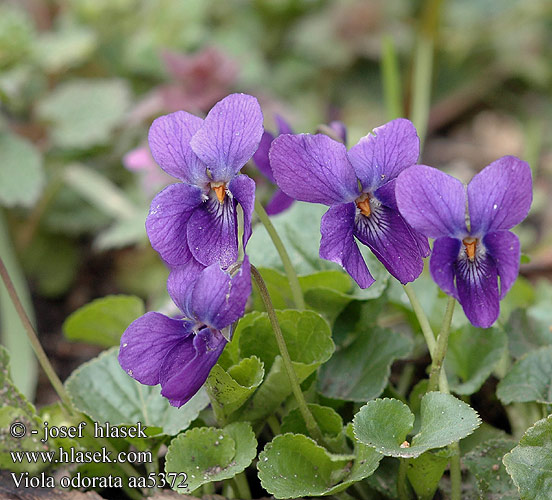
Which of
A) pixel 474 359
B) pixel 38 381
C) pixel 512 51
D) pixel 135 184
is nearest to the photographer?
pixel 474 359

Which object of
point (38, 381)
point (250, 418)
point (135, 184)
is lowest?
point (38, 381)

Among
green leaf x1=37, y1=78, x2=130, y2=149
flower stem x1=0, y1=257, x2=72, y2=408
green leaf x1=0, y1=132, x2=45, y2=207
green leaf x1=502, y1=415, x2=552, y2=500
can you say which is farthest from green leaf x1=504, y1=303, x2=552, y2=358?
green leaf x1=37, y1=78, x2=130, y2=149

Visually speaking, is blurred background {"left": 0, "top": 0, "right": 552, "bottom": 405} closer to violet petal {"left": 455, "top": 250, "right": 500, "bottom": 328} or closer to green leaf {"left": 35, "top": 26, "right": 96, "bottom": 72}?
green leaf {"left": 35, "top": 26, "right": 96, "bottom": 72}

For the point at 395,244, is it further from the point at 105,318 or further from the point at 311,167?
the point at 105,318

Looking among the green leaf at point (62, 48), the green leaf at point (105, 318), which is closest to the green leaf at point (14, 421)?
the green leaf at point (105, 318)

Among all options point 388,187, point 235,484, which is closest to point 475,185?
point 388,187

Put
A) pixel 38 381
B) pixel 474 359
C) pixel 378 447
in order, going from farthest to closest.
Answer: pixel 38 381, pixel 474 359, pixel 378 447

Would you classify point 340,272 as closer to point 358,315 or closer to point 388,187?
point 358,315

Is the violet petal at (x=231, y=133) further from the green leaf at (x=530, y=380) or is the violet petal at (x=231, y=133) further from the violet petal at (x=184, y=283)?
the green leaf at (x=530, y=380)
